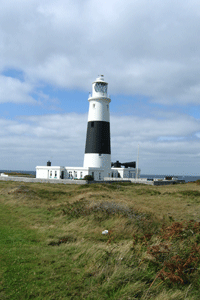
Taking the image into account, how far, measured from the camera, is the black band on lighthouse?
131 ft

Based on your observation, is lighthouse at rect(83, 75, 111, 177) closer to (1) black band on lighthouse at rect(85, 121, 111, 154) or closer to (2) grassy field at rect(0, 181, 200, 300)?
(1) black band on lighthouse at rect(85, 121, 111, 154)

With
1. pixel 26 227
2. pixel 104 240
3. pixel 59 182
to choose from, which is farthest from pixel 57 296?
pixel 59 182

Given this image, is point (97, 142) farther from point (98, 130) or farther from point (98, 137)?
point (98, 130)

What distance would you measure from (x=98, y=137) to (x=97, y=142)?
848 millimetres

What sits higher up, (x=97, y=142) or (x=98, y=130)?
(x=98, y=130)

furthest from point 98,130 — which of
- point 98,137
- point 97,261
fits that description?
point 97,261

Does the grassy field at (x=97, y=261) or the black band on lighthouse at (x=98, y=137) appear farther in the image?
the black band on lighthouse at (x=98, y=137)

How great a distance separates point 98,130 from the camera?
1570 inches

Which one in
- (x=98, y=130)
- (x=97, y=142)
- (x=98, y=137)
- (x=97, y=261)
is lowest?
(x=97, y=261)

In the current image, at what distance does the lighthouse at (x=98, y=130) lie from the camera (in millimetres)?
39969

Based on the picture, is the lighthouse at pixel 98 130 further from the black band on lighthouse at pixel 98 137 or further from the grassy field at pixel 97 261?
the grassy field at pixel 97 261

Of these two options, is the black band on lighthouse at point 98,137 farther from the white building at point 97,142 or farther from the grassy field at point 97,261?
the grassy field at point 97,261

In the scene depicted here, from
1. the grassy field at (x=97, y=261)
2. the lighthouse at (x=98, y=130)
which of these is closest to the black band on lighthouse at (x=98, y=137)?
the lighthouse at (x=98, y=130)

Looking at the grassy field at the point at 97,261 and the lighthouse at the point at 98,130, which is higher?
the lighthouse at the point at 98,130
